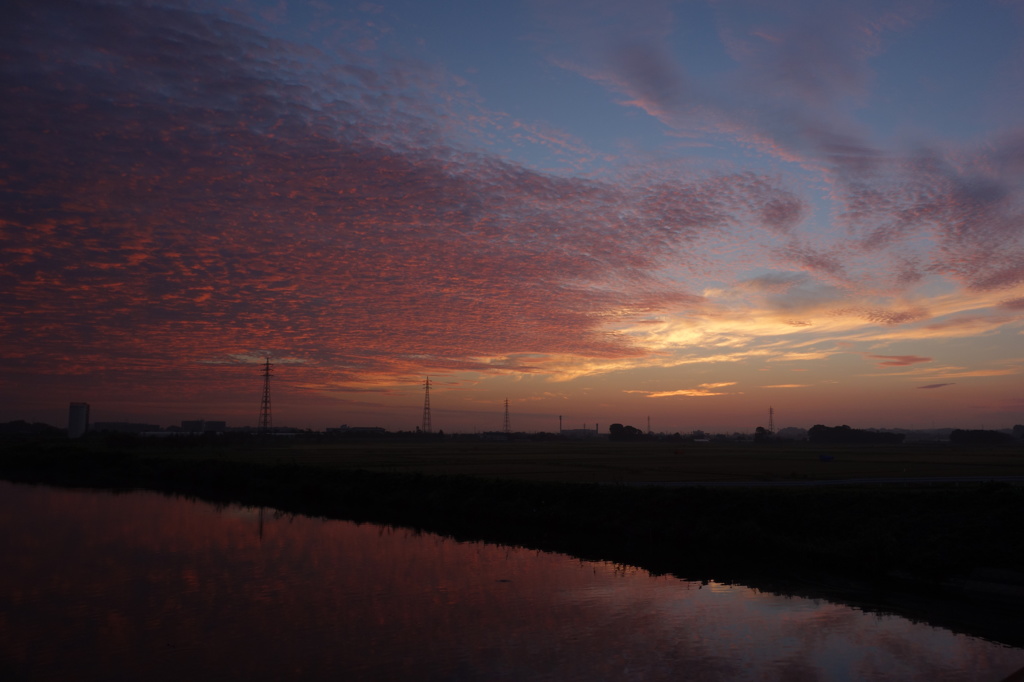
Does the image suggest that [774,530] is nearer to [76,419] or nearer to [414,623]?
[414,623]

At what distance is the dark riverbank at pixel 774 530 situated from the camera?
937 inches

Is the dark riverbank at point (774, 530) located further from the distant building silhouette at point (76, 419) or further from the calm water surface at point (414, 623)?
the distant building silhouette at point (76, 419)

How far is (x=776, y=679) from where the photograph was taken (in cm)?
1427

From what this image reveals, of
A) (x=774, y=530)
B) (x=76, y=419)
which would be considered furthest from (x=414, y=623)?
(x=76, y=419)

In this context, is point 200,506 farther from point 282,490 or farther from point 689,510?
point 689,510

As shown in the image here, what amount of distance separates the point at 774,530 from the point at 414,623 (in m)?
20.1

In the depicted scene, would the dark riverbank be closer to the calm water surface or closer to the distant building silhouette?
the calm water surface

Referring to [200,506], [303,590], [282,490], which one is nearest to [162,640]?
[303,590]

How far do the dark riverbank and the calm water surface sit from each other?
3.12 meters

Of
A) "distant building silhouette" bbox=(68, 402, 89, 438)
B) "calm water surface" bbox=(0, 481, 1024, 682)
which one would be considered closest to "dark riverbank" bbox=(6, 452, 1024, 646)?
"calm water surface" bbox=(0, 481, 1024, 682)

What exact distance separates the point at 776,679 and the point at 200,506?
41966mm

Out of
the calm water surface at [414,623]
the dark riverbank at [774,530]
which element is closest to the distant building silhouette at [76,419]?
the dark riverbank at [774,530]

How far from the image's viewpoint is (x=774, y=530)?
31.7 meters

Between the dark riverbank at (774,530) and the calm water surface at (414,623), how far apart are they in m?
3.12
